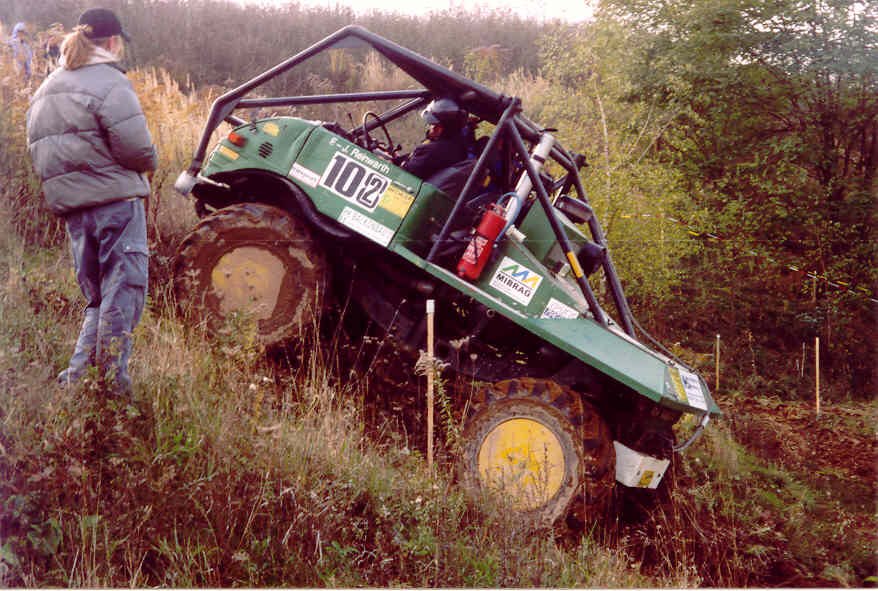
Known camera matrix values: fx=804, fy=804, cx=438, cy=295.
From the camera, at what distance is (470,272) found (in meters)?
5.33

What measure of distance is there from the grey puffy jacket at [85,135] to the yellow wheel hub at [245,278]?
1.56 m

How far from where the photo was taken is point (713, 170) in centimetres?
1430

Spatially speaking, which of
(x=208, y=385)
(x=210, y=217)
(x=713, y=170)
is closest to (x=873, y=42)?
(x=713, y=170)

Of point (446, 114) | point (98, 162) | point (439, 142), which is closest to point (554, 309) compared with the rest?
point (439, 142)

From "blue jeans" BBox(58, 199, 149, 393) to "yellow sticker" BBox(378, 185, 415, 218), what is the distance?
1.82 meters

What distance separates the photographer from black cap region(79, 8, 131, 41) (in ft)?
13.6

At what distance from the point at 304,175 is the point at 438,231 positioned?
1.06 m

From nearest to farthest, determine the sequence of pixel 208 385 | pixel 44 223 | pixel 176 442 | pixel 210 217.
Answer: pixel 176 442
pixel 208 385
pixel 210 217
pixel 44 223

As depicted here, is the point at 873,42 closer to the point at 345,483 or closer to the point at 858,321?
the point at 858,321

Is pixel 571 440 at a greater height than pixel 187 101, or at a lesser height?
lesser

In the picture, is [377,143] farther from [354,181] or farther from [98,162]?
[98,162]

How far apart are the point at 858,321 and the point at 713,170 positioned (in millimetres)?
3503

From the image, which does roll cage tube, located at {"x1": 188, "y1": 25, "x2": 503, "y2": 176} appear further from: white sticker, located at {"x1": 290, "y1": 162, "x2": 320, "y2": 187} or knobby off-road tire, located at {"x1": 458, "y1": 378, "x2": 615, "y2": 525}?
knobby off-road tire, located at {"x1": 458, "y1": 378, "x2": 615, "y2": 525}

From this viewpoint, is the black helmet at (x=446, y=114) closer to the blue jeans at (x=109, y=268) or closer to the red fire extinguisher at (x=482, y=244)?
the red fire extinguisher at (x=482, y=244)
